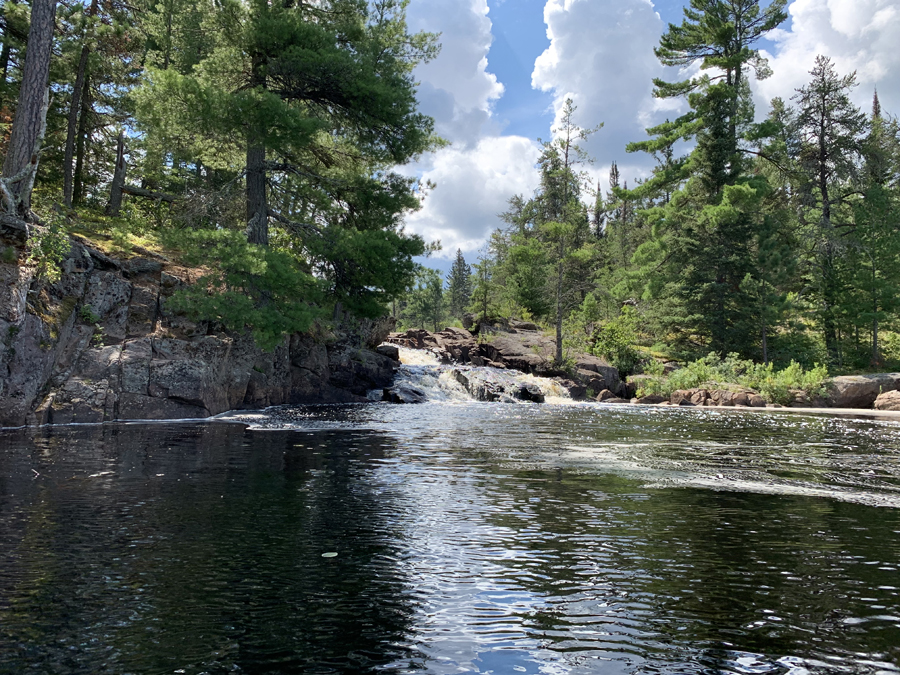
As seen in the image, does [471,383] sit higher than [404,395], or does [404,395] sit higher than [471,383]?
[471,383]

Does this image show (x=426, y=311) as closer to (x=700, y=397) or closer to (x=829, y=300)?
(x=829, y=300)

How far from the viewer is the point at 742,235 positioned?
29859 mm

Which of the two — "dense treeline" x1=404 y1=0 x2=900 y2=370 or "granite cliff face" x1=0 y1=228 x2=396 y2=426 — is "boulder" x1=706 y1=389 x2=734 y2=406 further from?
"granite cliff face" x1=0 y1=228 x2=396 y2=426

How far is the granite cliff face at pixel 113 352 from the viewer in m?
11.5

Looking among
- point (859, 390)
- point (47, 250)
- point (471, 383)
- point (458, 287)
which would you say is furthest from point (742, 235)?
point (458, 287)

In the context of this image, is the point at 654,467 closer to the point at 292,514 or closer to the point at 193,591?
the point at 292,514

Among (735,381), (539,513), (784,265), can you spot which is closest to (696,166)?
(784,265)

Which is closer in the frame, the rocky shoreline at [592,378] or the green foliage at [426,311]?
the rocky shoreline at [592,378]

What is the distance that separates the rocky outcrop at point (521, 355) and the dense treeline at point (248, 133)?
1052cm

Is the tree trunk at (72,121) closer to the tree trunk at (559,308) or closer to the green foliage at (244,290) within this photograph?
the green foliage at (244,290)

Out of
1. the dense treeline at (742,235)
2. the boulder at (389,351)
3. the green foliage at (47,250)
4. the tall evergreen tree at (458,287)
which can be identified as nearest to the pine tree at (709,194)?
the dense treeline at (742,235)

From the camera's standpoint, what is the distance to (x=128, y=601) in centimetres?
316

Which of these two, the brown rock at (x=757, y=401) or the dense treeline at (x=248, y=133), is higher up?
the dense treeline at (x=248, y=133)

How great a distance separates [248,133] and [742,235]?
25.4 metres
